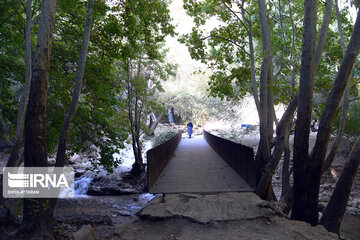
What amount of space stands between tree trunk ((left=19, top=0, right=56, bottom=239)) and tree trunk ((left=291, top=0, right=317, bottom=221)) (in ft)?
16.8

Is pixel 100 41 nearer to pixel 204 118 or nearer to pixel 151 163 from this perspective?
pixel 151 163

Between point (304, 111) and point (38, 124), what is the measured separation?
17.5 feet

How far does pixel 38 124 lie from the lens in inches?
206

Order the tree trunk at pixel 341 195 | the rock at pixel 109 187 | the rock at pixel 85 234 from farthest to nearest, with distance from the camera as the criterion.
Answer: the rock at pixel 109 187 < the tree trunk at pixel 341 195 < the rock at pixel 85 234

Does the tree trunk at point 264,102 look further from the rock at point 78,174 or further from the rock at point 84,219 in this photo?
the rock at point 78,174

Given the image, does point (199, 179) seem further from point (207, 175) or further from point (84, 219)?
point (84, 219)

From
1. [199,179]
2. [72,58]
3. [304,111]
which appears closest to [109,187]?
[199,179]

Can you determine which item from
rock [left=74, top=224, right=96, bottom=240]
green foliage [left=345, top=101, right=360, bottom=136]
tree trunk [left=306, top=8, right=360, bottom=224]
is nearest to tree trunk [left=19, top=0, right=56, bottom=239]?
rock [left=74, top=224, right=96, bottom=240]

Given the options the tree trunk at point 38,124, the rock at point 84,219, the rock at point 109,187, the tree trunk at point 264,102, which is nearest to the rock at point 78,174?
the rock at point 109,187

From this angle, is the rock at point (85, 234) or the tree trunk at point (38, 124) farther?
the rock at point (85, 234)

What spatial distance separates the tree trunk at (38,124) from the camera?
17.0 ft

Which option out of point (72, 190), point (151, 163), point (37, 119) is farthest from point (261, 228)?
point (72, 190)

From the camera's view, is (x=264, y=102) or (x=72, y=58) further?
(x=264, y=102)

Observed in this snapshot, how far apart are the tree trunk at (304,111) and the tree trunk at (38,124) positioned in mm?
5122
